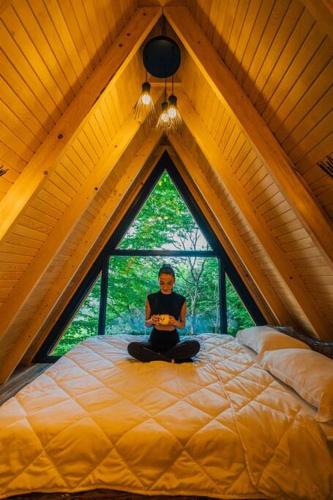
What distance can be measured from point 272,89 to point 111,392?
202 cm

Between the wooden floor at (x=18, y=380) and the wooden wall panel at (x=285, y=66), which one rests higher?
the wooden wall panel at (x=285, y=66)

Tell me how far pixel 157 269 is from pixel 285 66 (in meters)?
2.52

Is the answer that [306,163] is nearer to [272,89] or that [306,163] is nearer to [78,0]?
[272,89]

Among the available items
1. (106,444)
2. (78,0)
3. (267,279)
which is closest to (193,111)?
(78,0)

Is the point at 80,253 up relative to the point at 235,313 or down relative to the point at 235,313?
down

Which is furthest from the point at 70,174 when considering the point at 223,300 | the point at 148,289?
the point at 223,300

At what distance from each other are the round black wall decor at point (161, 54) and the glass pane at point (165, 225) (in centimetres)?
168

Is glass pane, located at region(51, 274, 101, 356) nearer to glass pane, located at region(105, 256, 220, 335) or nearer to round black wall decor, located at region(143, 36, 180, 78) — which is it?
glass pane, located at region(105, 256, 220, 335)

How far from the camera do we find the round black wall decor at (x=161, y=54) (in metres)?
1.42

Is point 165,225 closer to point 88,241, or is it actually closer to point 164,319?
point 88,241

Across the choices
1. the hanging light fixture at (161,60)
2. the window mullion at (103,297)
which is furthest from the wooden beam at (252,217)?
the window mullion at (103,297)

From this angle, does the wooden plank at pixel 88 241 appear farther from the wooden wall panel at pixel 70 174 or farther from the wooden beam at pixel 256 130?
the wooden beam at pixel 256 130

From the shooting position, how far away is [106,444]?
1.02 m

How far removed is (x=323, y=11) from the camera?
0.78m
